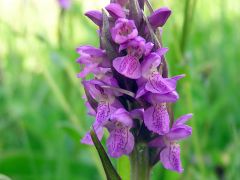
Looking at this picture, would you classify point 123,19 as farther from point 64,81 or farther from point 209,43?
point 209,43

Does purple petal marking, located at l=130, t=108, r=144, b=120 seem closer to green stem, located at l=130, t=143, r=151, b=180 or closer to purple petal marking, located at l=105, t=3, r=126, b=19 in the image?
green stem, located at l=130, t=143, r=151, b=180

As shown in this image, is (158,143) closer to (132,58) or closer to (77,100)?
(132,58)

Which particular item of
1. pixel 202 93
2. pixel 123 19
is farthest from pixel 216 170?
pixel 123 19

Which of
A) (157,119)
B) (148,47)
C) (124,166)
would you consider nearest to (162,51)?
(148,47)

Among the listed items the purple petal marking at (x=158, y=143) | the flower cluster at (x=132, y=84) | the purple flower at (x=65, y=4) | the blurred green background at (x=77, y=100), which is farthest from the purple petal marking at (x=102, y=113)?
the purple flower at (x=65, y=4)

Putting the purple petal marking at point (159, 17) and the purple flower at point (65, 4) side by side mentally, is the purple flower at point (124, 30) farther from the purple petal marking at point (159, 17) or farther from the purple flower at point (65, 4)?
the purple flower at point (65, 4)

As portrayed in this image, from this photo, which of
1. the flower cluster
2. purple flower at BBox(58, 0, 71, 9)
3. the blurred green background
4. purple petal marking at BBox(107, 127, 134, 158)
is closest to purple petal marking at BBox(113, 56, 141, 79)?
the flower cluster

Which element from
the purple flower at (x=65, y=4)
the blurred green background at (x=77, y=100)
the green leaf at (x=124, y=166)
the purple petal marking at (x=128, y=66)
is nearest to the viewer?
the purple petal marking at (x=128, y=66)
